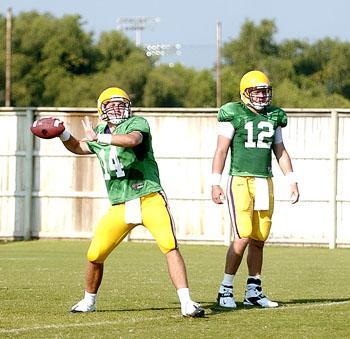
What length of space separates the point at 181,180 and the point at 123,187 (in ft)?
44.4

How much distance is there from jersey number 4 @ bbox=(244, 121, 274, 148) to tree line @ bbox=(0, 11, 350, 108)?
43667 millimetres

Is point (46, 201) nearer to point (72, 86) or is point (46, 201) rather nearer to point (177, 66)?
point (72, 86)

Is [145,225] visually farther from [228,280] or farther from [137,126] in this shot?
[228,280]

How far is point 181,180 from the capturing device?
24312 millimetres

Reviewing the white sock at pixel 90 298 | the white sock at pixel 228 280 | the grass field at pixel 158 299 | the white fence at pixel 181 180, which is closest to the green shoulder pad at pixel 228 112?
the white sock at pixel 228 280

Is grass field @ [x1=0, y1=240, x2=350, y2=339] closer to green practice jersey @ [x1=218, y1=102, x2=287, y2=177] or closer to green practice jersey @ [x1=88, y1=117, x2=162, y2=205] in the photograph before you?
green practice jersey @ [x1=88, y1=117, x2=162, y2=205]

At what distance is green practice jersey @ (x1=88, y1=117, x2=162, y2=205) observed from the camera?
10.7 m

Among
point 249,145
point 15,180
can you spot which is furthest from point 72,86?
point 249,145

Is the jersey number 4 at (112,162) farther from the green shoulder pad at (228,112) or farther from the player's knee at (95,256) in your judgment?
the green shoulder pad at (228,112)

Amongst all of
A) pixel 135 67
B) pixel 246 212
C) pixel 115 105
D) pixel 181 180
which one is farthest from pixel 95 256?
pixel 135 67

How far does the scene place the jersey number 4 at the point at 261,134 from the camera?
11.4m

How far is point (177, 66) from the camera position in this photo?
68.2 metres

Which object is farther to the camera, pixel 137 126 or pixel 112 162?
pixel 112 162

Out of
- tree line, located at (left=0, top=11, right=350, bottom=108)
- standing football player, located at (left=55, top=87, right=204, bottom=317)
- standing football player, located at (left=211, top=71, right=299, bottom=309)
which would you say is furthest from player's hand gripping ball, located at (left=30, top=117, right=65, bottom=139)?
tree line, located at (left=0, top=11, right=350, bottom=108)
